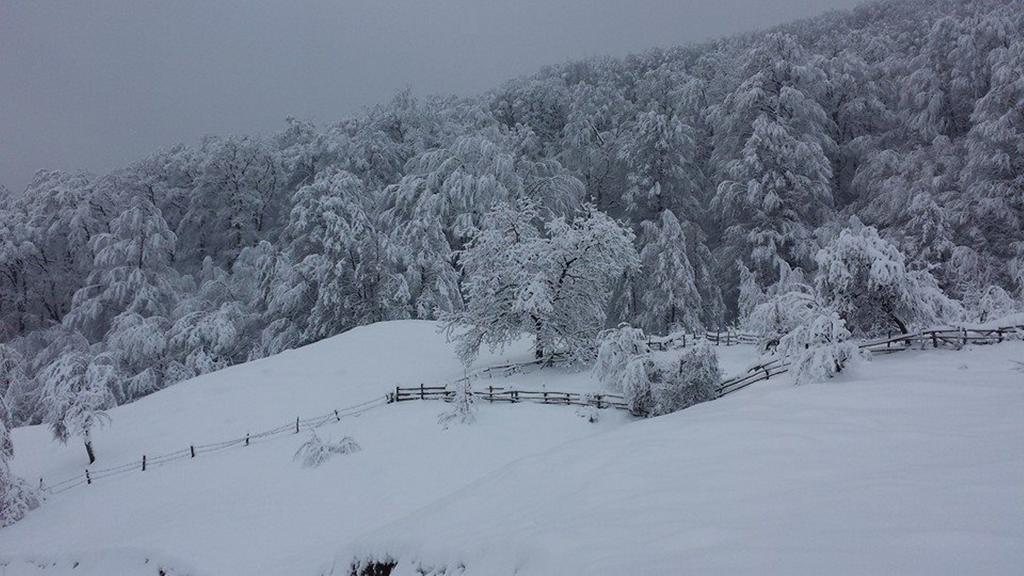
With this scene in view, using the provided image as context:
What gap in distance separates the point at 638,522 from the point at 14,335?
151 feet

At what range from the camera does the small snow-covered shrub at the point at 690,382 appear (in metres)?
17.8

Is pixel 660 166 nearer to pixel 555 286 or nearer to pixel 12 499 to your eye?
pixel 555 286

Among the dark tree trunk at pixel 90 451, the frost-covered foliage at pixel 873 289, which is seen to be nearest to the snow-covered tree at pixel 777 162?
the frost-covered foliage at pixel 873 289

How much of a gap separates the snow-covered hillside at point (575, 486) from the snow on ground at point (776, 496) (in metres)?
0.04

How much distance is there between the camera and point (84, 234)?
40656 millimetres

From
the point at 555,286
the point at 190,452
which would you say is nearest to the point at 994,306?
the point at 555,286

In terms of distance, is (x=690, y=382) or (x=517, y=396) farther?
(x=517, y=396)

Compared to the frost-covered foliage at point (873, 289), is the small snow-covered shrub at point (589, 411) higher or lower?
lower

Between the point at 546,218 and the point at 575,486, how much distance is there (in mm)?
32550

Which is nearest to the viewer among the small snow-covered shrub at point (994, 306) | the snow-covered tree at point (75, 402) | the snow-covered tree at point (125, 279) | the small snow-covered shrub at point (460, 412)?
the small snow-covered shrub at point (994, 306)

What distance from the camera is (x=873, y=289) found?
16.6 m

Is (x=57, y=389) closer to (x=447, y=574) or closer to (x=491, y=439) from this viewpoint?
(x=491, y=439)

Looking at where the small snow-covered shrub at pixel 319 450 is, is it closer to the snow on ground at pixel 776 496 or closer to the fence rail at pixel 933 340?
the snow on ground at pixel 776 496

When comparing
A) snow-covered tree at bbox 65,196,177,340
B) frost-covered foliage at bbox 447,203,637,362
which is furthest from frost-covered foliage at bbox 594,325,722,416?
snow-covered tree at bbox 65,196,177,340
